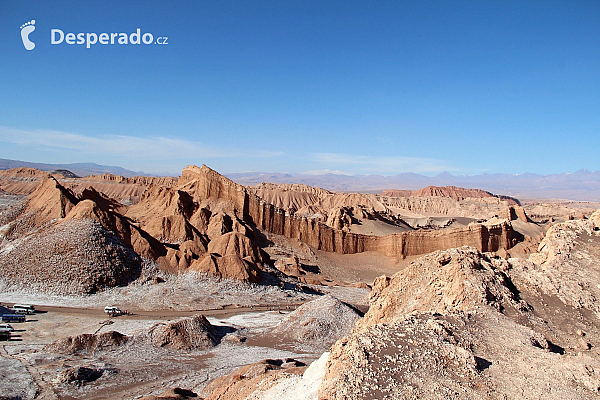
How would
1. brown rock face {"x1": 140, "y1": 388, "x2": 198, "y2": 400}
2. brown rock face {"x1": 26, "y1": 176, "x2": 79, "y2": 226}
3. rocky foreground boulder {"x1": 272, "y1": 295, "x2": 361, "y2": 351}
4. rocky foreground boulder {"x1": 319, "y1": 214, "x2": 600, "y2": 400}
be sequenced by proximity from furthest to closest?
brown rock face {"x1": 26, "y1": 176, "x2": 79, "y2": 226}, rocky foreground boulder {"x1": 272, "y1": 295, "x2": 361, "y2": 351}, brown rock face {"x1": 140, "y1": 388, "x2": 198, "y2": 400}, rocky foreground boulder {"x1": 319, "y1": 214, "x2": 600, "y2": 400}

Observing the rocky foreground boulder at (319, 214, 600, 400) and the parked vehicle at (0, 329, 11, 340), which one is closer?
the rocky foreground boulder at (319, 214, 600, 400)

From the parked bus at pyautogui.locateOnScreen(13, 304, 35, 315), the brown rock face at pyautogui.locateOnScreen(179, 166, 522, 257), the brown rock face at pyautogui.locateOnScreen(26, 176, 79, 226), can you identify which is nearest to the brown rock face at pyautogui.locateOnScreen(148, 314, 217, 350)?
the parked bus at pyautogui.locateOnScreen(13, 304, 35, 315)

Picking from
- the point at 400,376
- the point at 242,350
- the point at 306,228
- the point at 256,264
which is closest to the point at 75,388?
the point at 242,350

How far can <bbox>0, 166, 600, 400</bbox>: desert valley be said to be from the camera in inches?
331

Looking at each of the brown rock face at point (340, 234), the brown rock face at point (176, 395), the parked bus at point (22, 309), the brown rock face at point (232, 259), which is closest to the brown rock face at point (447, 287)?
the brown rock face at point (176, 395)

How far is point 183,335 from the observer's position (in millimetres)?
21688

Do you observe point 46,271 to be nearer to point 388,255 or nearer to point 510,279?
point 510,279

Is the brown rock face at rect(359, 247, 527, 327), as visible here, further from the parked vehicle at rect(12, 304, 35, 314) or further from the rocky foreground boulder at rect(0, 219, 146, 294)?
the rocky foreground boulder at rect(0, 219, 146, 294)

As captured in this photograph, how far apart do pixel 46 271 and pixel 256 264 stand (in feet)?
54.6

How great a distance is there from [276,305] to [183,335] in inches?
438

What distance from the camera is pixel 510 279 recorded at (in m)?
12.5

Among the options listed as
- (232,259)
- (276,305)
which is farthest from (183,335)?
(232,259)

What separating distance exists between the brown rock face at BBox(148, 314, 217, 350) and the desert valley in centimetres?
8

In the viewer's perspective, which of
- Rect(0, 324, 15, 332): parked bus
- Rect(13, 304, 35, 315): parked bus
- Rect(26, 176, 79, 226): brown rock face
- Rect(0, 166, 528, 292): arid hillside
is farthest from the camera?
Rect(26, 176, 79, 226): brown rock face
